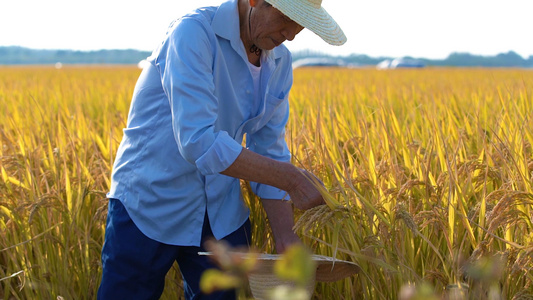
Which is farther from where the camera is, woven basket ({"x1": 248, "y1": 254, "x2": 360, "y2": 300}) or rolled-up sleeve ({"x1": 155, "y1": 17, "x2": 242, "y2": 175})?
rolled-up sleeve ({"x1": 155, "y1": 17, "x2": 242, "y2": 175})

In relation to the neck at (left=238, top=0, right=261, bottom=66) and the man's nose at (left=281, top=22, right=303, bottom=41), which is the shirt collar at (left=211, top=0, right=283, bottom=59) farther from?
the man's nose at (left=281, top=22, right=303, bottom=41)

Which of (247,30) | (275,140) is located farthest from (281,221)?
(247,30)

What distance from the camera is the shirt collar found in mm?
1538

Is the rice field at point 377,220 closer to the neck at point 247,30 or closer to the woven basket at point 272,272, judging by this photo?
the woven basket at point 272,272

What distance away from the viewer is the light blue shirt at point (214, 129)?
151 cm

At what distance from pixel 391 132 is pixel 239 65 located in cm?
114

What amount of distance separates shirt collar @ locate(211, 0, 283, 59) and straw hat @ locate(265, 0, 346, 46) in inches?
8.0

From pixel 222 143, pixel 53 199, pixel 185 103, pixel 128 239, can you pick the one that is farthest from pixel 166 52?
pixel 53 199

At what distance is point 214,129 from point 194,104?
8.4 inches

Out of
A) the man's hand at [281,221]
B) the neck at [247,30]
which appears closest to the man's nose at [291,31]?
the neck at [247,30]

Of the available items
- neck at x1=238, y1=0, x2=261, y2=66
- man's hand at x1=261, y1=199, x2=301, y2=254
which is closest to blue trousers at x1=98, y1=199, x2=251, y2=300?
man's hand at x1=261, y1=199, x2=301, y2=254

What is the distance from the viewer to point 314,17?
1.43 metres

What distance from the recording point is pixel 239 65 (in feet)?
5.34

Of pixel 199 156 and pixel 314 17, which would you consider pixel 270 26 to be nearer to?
pixel 314 17
